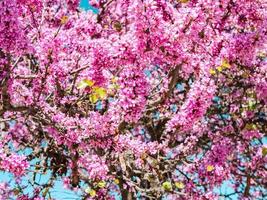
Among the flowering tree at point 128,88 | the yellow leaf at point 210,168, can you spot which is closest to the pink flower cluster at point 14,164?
the flowering tree at point 128,88

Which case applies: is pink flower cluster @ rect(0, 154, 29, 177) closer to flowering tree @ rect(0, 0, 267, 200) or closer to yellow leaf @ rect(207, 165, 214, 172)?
flowering tree @ rect(0, 0, 267, 200)

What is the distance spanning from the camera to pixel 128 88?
6594 millimetres

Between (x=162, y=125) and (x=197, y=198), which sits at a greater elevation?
(x=162, y=125)

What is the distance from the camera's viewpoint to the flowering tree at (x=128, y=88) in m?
6.70

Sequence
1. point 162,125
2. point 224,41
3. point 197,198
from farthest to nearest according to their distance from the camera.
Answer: point 162,125 → point 197,198 → point 224,41

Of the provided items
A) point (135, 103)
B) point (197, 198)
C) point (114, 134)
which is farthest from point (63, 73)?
point (197, 198)

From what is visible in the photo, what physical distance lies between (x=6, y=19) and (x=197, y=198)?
555 cm

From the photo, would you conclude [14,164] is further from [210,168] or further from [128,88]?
[210,168]

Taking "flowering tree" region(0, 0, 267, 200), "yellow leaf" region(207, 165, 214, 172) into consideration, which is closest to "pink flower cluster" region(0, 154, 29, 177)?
"flowering tree" region(0, 0, 267, 200)

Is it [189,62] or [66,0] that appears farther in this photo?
[66,0]

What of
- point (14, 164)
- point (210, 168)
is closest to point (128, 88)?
point (14, 164)

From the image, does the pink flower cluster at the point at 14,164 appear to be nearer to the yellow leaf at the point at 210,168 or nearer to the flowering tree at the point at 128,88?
the flowering tree at the point at 128,88

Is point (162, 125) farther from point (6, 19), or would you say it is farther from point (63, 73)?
point (6, 19)

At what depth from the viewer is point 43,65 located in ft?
25.6
